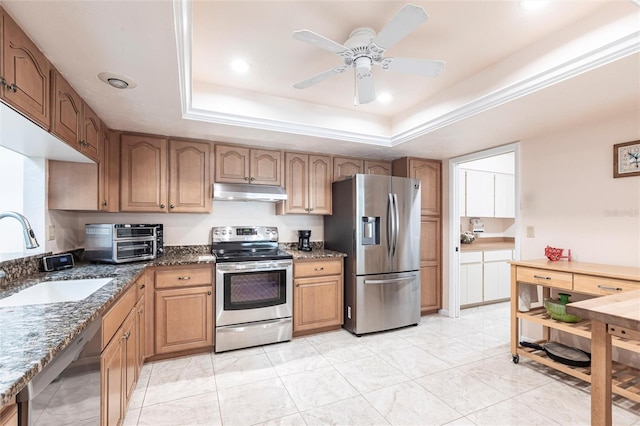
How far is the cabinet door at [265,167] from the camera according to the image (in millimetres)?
3371

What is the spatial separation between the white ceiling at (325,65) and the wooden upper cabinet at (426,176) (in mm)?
717

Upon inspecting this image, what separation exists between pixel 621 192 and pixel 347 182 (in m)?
2.35

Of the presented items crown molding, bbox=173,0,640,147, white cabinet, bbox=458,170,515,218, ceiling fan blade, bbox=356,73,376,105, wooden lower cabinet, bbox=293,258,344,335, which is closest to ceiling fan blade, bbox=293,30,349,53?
ceiling fan blade, bbox=356,73,376,105

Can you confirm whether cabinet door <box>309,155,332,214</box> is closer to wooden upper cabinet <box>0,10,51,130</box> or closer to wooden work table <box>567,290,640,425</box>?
wooden upper cabinet <box>0,10,51,130</box>

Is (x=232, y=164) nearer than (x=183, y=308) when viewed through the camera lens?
No

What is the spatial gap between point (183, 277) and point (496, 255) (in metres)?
4.36

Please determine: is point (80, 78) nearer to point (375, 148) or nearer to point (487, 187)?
point (375, 148)

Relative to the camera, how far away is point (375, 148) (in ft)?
11.6

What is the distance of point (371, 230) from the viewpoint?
11.2 feet

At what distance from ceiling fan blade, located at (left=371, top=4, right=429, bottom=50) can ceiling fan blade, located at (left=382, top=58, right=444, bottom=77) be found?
18cm

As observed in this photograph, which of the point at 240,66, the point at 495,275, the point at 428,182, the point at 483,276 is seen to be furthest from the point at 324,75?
the point at 495,275

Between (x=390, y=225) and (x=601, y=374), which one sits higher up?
(x=390, y=225)

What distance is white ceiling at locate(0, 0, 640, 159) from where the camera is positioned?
1.46 meters

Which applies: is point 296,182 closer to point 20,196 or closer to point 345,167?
point 345,167
